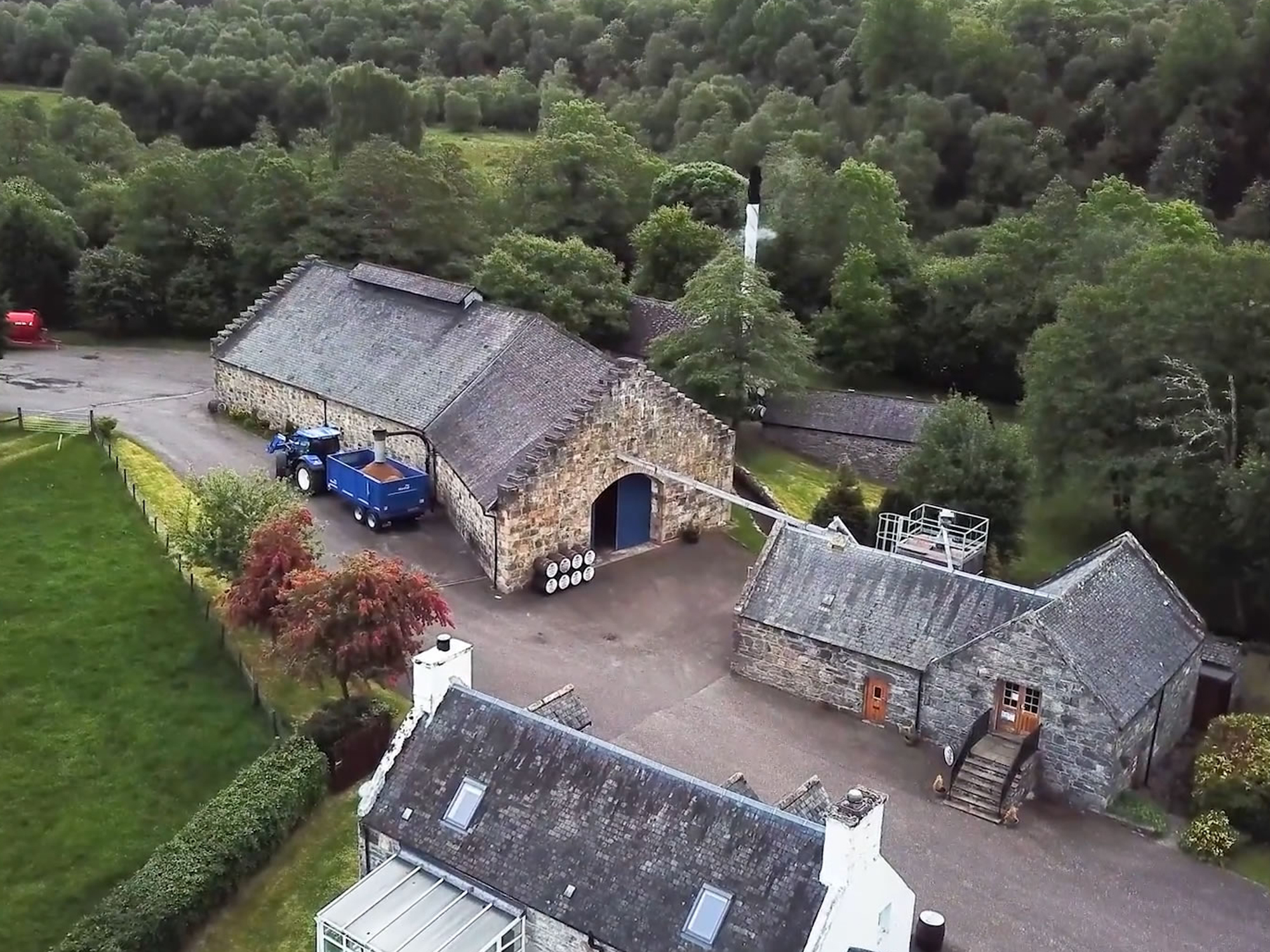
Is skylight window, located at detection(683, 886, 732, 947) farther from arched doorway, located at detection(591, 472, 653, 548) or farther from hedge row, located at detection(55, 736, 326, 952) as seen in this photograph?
arched doorway, located at detection(591, 472, 653, 548)

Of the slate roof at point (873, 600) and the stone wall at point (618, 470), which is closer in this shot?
the slate roof at point (873, 600)

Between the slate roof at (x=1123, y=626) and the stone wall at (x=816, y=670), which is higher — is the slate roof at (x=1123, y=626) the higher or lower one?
the higher one

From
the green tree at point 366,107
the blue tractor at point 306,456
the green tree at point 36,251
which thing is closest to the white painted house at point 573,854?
the blue tractor at point 306,456

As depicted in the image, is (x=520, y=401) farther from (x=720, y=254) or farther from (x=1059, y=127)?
(x=1059, y=127)

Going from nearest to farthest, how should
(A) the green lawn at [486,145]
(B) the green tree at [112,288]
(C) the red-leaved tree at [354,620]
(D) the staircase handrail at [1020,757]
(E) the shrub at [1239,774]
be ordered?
1. (E) the shrub at [1239,774]
2. (C) the red-leaved tree at [354,620]
3. (D) the staircase handrail at [1020,757]
4. (B) the green tree at [112,288]
5. (A) the green lawn at [486,145]

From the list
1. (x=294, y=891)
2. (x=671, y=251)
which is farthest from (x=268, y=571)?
(x=671, y=251)

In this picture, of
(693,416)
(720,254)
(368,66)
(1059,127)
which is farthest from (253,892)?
(1059,127)

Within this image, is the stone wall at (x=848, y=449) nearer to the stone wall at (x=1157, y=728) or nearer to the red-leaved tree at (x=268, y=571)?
the stone wall at (x=1157, y=728)
